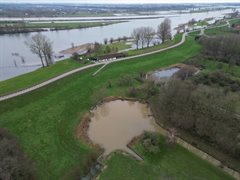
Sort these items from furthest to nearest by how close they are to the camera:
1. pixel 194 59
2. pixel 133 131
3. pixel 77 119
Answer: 1. pixel 194 59
2. pixel 77 119
3. pixel 133 131

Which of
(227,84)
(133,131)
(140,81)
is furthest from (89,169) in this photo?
(227,84)

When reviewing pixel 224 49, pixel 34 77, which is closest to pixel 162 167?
pixel 34 77

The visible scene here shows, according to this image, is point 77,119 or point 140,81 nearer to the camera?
point 77,119

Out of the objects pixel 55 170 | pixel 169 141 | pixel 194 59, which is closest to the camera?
pixel 55 170

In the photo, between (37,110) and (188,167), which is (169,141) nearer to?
(188,167)

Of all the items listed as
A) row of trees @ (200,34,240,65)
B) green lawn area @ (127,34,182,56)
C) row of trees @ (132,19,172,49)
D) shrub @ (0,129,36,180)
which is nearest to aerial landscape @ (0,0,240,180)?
shrub @ (0,129,36,180)

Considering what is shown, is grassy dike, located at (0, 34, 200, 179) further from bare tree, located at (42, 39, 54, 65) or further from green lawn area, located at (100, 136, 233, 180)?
bare tree, located at (42, 39, 54, 65)
